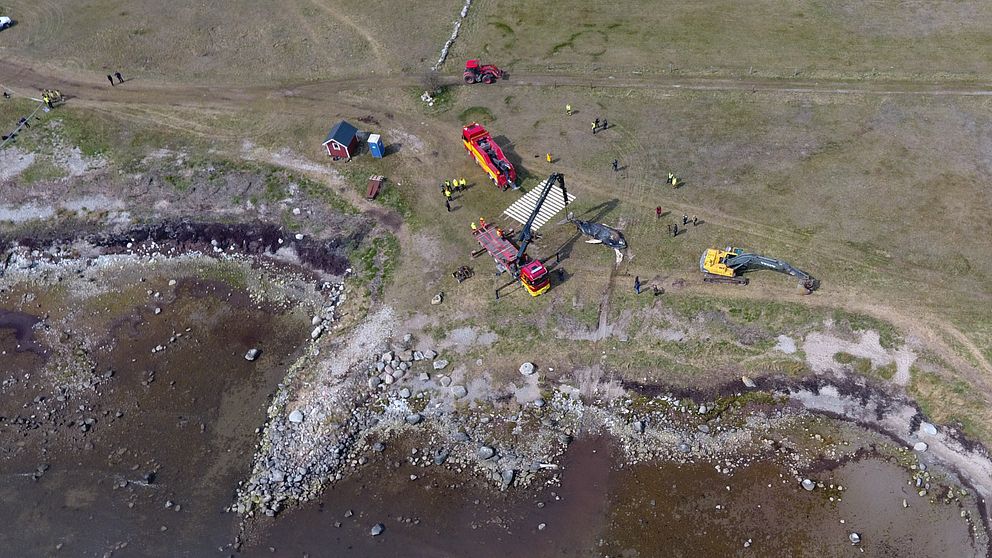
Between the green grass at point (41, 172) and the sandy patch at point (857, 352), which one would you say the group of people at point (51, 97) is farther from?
the sandy patch at point (857, 352)

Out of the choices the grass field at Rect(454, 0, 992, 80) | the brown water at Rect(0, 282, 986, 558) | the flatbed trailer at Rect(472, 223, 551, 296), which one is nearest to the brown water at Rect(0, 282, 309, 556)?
the brown water at Rect(0, 282, 986, 558)

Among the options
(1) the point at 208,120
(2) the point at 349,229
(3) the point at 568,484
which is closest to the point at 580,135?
(2) the point at 349,229

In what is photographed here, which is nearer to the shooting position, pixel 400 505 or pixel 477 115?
pixel 400 505

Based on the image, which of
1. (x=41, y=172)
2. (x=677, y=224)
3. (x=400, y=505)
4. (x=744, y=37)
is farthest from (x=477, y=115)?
(x=41, y=172)

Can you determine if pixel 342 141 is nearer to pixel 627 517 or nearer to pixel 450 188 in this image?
pixel 450 188

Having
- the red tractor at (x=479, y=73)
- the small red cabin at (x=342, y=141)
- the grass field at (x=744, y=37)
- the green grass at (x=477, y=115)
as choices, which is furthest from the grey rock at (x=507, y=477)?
the grass field at (x=744, y=37)

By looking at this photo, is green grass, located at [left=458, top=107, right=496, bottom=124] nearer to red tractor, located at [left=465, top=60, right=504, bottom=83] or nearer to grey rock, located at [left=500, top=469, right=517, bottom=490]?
red tractor, located at [left=465, top=60, right=504, bottom=83]
